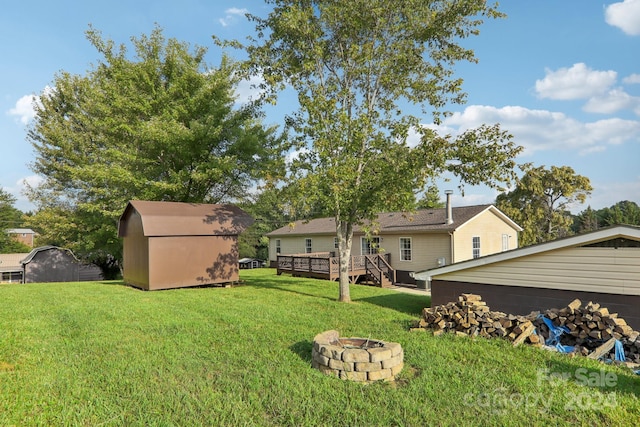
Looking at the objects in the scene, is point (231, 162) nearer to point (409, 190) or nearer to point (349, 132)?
point (349, 132)

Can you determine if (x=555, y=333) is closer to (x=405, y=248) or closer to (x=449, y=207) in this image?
(x=449, y=207)

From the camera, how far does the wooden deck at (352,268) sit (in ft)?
63.9

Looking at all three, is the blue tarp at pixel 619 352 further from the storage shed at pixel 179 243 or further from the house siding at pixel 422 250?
the storage shed at pixel 179 243

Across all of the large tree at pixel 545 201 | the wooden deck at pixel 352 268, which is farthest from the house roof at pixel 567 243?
the large tree at pixel 545 201

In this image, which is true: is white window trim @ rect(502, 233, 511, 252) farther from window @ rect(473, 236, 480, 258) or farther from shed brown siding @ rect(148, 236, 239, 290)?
shed brown siding @ rect(148, 236, 239, 290)

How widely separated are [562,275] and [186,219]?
12.8 metres

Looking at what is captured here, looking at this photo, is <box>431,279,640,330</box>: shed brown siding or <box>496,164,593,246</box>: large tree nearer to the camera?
<box>431,279,640,330</box>: shed brown siding

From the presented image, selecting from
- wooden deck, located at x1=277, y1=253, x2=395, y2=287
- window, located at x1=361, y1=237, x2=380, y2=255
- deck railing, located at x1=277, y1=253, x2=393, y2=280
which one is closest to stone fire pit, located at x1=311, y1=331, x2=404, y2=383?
deck railing, located at x1=277, y1=253, x2=393, y2=280

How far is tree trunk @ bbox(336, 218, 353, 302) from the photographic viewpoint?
480 inches

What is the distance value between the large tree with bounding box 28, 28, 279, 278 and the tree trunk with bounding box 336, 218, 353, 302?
6.42 metres

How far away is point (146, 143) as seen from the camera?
759 inches

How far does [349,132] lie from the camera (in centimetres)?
1184

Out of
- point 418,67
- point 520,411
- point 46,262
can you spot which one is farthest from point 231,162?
point 46,262

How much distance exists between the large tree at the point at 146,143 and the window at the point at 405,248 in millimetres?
9097
